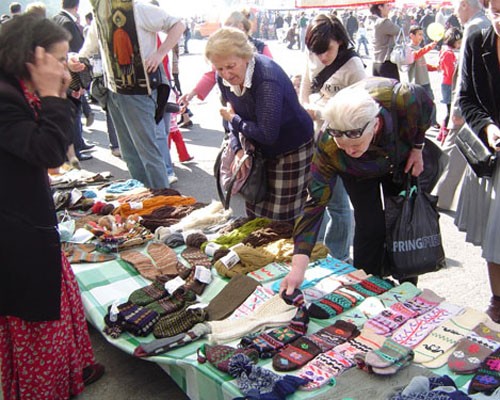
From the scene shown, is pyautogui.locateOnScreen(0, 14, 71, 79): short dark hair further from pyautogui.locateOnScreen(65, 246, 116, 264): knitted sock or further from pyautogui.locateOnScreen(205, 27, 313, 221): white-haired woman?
pyautogui.locateOnScreen(65, 246, 116, 264): knitted sock

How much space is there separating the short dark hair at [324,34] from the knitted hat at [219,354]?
1919mm

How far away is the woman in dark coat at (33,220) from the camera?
191 centimetres

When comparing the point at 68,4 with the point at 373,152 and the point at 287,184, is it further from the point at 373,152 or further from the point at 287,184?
the point at 373,152

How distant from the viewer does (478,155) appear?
2.64 metres

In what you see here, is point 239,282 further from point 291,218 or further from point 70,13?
point 70,13

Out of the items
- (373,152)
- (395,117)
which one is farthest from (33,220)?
(395,117)

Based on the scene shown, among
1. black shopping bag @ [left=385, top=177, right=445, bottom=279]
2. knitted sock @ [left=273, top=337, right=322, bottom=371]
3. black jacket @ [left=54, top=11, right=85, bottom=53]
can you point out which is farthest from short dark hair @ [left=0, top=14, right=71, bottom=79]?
black jacket @ [left=54, top=11, right=85, bottom=53]

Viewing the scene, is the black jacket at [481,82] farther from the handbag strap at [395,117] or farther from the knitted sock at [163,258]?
the knitted sock at [163,258]

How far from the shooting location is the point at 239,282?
266cm

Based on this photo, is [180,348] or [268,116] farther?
[268,116]

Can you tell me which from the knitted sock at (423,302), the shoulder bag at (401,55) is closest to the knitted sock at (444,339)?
the knitted sock at (423,302)

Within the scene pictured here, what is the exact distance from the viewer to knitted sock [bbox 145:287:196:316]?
250 centimetres

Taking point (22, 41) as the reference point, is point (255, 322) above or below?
below

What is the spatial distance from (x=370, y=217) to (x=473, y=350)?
0.91m
